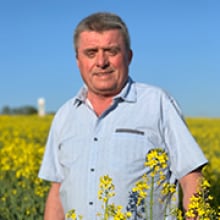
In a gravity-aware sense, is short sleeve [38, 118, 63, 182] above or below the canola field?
above

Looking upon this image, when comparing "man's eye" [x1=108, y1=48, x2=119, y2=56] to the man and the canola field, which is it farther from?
the canola field

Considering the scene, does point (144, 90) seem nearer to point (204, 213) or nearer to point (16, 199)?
point (204, 213)

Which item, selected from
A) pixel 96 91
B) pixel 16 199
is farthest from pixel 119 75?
pixel 16 199

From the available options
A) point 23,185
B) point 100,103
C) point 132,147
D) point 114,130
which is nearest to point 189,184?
point 132,147

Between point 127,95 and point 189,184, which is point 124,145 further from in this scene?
point 189,184

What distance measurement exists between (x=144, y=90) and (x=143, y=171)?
0.41 m

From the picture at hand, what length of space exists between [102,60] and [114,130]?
0.34 m

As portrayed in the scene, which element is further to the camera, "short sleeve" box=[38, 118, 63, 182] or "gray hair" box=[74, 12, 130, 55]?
"short sleeve" box=[38, 118, 63, 182]

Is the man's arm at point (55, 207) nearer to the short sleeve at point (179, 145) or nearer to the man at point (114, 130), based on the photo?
the man at point (114, 130)

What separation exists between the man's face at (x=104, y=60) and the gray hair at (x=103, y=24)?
0.06 ft

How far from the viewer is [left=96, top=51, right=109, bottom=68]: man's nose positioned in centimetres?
281

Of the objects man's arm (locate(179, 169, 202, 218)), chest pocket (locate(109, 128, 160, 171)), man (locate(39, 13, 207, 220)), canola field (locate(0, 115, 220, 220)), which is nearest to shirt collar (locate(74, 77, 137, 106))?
man (locate(39, 13, 207, 220))

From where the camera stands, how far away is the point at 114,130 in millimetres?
2824

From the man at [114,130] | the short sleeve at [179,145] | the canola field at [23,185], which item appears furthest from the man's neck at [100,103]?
the canola field at [23,185]
